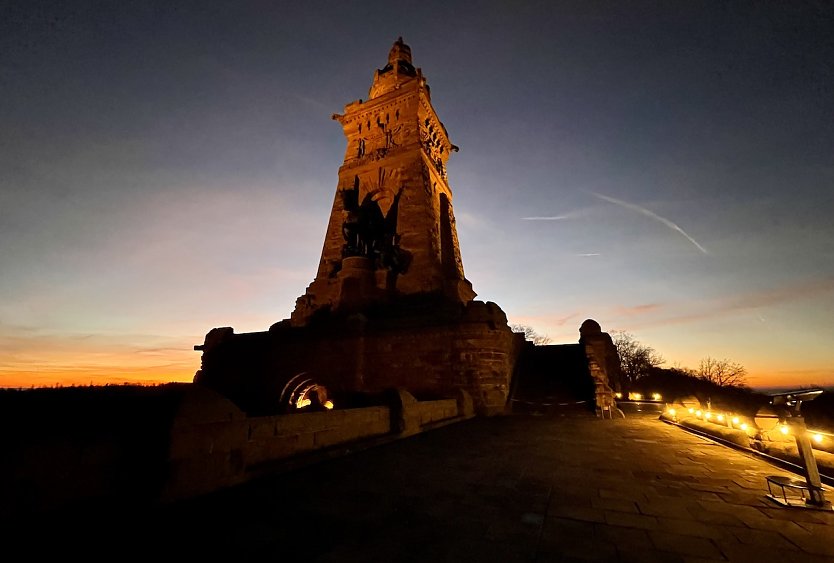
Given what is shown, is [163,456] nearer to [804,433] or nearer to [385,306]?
[804,433]

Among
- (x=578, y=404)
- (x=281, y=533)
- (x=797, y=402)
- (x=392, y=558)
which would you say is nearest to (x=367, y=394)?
(x=281, y=533)

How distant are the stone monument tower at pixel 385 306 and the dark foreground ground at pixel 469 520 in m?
3.52

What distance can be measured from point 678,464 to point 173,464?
19.0 feet

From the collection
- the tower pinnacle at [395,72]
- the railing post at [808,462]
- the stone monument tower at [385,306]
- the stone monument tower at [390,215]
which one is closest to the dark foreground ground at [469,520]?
the railing post at [808,462]

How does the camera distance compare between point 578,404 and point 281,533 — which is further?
point 578,404

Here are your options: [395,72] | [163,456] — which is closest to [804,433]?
[163,456]

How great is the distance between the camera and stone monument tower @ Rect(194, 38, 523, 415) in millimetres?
10812

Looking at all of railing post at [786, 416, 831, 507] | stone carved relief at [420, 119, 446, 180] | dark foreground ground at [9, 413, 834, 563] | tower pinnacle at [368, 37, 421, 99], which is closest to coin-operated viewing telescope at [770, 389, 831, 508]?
railing post at [786, 416, 831, 507]

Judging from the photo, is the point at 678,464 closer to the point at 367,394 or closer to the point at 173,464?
the point at 367,394

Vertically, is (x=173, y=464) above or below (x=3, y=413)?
below

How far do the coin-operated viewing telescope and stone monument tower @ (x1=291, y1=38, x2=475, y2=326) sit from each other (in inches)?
490

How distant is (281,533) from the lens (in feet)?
7.87

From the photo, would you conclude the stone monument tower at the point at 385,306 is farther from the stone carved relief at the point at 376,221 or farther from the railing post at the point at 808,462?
the railing post at the point at 808,462

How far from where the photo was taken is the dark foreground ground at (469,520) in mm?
2123
